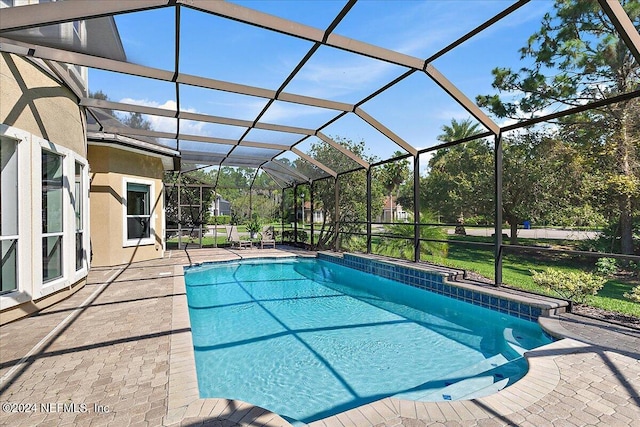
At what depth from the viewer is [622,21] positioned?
11.4ft

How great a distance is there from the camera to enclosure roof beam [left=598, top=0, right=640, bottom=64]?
3426 millimetres

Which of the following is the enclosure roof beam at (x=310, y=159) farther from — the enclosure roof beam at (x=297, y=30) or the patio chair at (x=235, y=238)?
the enclosure roof beam at (x=297, y=30)

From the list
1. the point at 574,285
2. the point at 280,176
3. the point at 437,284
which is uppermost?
the point at 280,176

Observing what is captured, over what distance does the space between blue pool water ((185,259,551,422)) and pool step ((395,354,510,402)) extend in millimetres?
10

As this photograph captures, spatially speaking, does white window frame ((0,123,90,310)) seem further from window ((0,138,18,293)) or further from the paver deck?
the paver deck

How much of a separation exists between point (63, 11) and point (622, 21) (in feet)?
18.5

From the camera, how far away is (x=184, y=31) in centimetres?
450

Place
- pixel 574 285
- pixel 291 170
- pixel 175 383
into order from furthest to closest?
pixel 291 170 → pixel 574 285 → pixel 175 383

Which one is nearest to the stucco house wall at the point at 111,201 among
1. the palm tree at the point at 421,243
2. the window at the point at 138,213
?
the window at the point at 138,213

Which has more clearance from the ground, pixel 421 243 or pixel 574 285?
pixel 421 243

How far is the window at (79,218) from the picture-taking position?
6.10 m

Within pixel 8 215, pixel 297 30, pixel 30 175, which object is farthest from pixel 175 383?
pixel 297 30

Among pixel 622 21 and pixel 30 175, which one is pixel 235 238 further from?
pixel 622 21

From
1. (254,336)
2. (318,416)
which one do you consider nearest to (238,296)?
(254,336)
